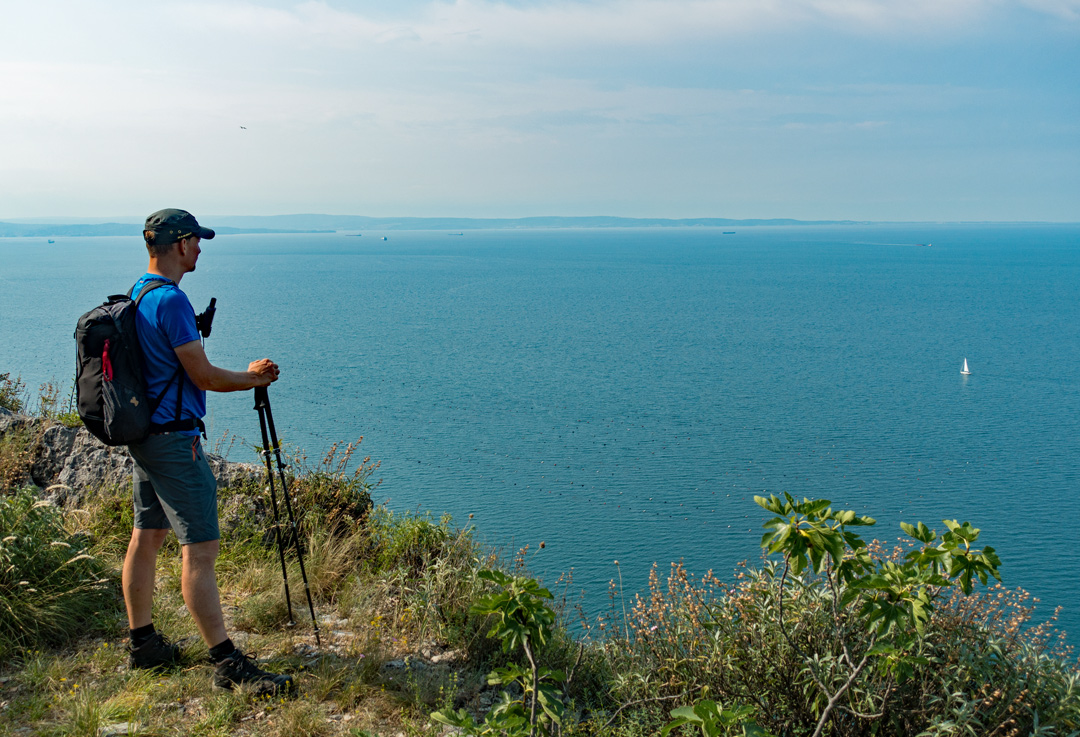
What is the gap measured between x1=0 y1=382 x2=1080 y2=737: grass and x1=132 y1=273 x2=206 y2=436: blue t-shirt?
1296 mm

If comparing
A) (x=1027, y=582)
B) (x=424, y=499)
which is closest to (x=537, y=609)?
(x=424, y=499)

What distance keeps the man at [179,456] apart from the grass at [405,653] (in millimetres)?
320

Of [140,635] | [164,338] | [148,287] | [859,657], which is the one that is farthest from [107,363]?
[859,657]

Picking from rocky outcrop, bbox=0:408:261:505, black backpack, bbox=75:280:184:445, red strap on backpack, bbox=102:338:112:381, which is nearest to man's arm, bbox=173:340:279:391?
black backpack, bbox=75:280:184:445

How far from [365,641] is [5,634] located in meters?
1.83

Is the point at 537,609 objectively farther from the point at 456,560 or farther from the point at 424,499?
the point at 424,499

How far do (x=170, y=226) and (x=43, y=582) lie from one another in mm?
2222

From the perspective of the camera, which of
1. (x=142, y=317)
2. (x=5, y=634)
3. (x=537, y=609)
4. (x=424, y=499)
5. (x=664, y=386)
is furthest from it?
(x=664, y=386)

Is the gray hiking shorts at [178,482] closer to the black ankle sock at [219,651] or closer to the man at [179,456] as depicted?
the man at [179,456]

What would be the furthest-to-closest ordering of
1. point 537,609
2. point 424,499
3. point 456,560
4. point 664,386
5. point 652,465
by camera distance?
point 664,386
point 652,465
point 424,499
point 456,560
point 537,609

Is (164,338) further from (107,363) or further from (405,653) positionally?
(405,653)

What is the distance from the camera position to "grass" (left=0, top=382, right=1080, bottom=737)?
3248 millimetres

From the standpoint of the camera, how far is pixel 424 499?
19.4 meters

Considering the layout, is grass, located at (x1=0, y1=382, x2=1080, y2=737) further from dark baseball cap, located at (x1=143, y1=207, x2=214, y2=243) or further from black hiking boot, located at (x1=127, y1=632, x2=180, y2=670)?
dark baseball cap, located at (x1=143, y1=207, x2=214, y2=243)
